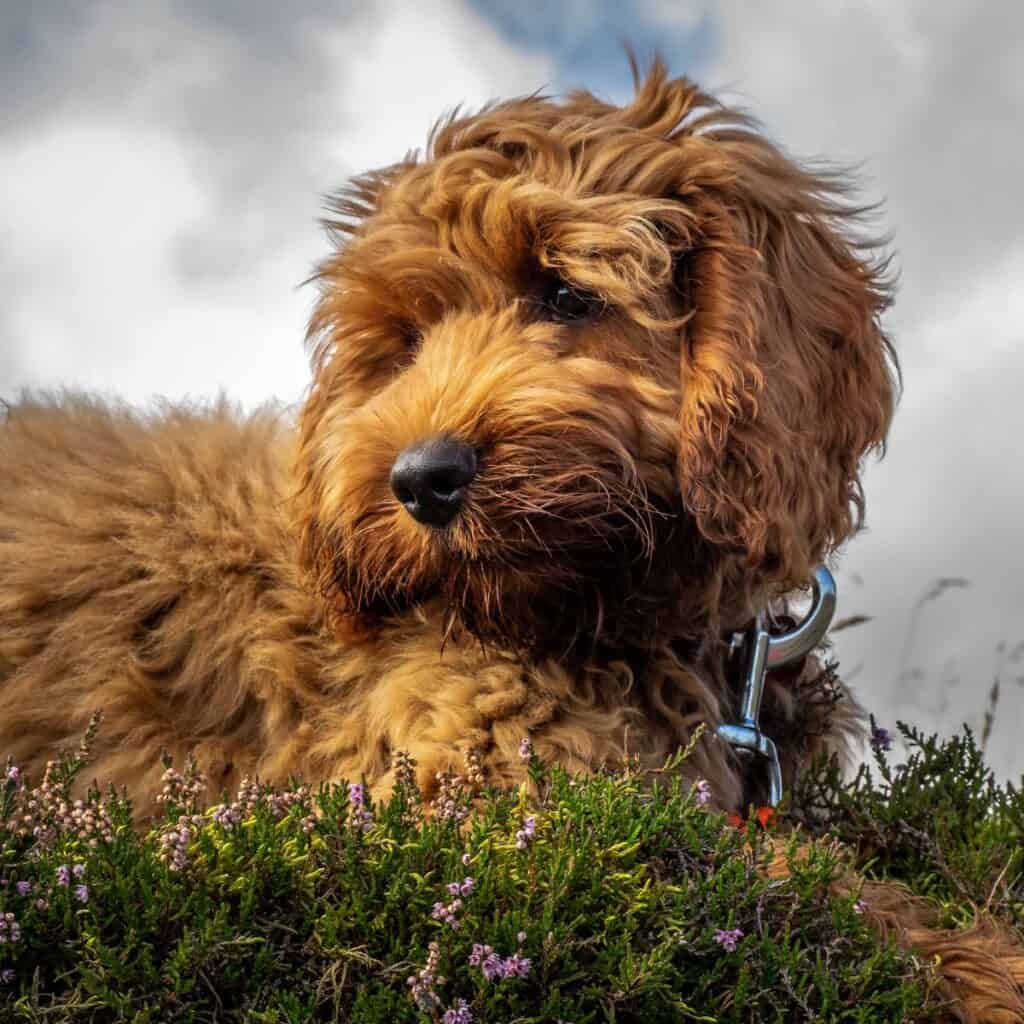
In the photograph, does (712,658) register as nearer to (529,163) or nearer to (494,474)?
(494,474)

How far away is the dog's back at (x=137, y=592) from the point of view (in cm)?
425

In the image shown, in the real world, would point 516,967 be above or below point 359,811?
below

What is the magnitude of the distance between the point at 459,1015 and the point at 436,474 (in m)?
1.24

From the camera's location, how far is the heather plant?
2.75 m

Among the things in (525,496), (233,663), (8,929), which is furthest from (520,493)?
(8,929)

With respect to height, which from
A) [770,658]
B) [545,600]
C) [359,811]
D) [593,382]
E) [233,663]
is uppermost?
[593,382]

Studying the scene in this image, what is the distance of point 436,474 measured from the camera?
Answer: 11.0 ft

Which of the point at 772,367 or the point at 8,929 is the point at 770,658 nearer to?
the point at 772,367

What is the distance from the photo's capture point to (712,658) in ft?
13.4

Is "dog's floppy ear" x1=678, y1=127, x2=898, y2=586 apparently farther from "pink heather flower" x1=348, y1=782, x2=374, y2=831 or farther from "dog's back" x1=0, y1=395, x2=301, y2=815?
"dog's back" x1=0, y1=395, x2=301, y2=815

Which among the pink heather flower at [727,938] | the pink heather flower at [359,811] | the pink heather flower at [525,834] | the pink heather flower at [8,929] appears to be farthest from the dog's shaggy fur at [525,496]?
the pink heather flower at [8,929]

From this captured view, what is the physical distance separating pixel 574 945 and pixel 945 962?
101 cm

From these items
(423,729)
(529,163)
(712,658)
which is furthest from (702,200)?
(423,729)

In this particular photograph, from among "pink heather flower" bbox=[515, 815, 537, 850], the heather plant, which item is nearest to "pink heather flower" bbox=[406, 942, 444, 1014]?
the heather plant
